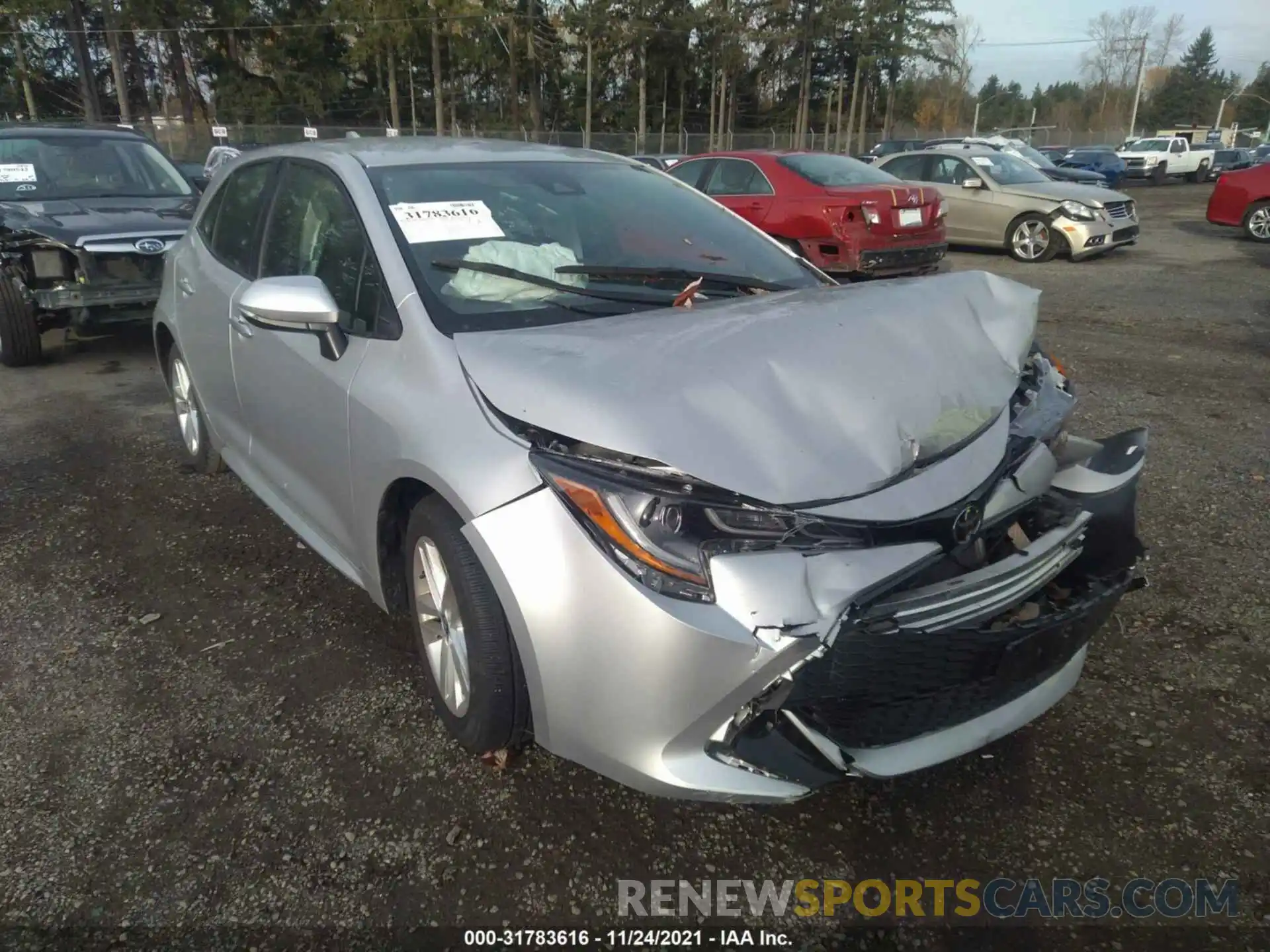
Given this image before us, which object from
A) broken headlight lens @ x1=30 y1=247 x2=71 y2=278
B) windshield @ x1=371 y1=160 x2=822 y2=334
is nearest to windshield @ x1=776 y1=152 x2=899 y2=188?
windshield @ x1=371 y1=160 x2=822 y2=334

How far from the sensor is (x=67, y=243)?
6441 millimetres

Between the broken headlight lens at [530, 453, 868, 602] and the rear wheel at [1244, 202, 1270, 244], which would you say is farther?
the rear wheel at [1244, 202, 1270, 244]

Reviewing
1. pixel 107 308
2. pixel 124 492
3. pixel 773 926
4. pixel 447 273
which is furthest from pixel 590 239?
pixel 107 308

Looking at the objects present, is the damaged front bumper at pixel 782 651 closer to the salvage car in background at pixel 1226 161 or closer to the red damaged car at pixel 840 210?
the red damaged car at pixel 840 210

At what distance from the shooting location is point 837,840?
228cm

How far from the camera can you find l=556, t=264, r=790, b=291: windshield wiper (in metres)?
2.93

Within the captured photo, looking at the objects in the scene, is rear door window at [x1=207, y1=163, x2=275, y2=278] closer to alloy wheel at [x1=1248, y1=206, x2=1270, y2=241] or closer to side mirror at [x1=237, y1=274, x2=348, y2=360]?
side mirror at [x1=237, y1=274, x2=348, y2=360]

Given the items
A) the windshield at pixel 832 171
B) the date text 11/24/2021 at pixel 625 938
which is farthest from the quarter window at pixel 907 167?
the date text 11/24/2021 at pixel 625 938

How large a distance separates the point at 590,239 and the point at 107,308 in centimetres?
509

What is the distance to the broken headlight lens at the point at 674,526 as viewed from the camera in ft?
6.27

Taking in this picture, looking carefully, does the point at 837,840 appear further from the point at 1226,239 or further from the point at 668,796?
the point at 1226,239

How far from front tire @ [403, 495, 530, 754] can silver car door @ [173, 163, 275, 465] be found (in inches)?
62.6

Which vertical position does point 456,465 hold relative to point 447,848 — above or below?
above

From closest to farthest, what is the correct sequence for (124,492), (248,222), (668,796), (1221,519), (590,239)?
(668,796) < (590,239) < (248,222) < (1221,519) < (124,492)
